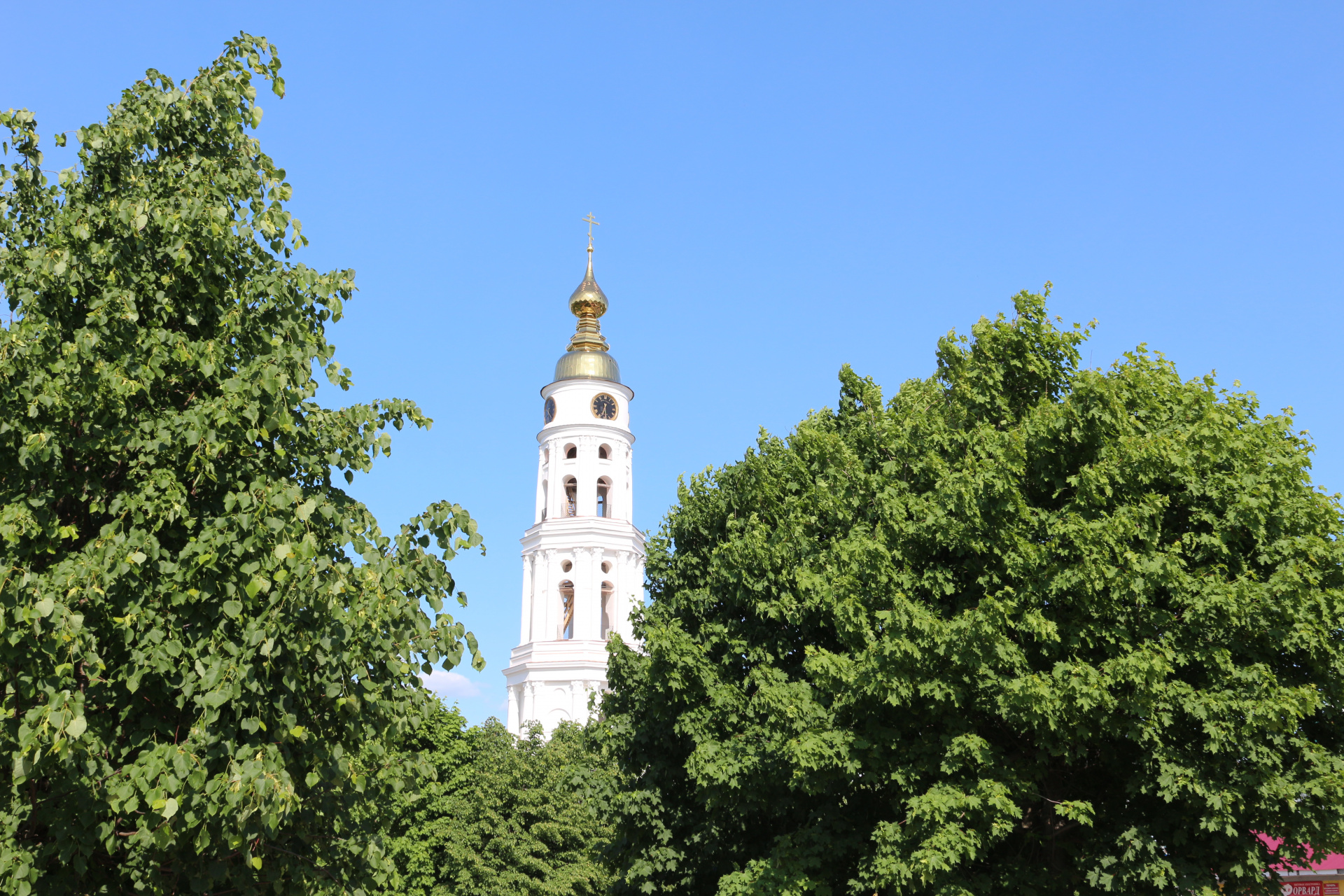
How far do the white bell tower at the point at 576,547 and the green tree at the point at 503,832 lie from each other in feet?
92.0

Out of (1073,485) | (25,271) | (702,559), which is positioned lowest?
(25,271)

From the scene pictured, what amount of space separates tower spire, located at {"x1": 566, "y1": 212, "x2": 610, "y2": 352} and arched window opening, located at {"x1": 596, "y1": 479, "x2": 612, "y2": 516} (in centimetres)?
972

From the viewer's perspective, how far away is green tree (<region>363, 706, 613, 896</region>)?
43.7 m

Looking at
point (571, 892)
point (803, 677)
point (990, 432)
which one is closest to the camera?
point (990, 432)

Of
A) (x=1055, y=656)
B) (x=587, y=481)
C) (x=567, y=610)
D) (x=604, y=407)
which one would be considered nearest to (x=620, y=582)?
(x=567, y=610)

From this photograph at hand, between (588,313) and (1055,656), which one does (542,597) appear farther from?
(1055,656)

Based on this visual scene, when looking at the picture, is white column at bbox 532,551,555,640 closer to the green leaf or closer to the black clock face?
the black clock face

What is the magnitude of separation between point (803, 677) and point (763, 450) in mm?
6620

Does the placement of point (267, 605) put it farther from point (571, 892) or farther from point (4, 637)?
point (571, 892)

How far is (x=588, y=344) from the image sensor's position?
8575cm

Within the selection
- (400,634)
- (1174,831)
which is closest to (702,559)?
(1174,831)

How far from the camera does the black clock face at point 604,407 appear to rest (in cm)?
8250

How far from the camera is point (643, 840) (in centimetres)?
2702

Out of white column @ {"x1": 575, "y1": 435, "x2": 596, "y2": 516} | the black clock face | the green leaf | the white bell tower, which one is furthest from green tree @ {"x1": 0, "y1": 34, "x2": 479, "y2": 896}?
the black clock face
